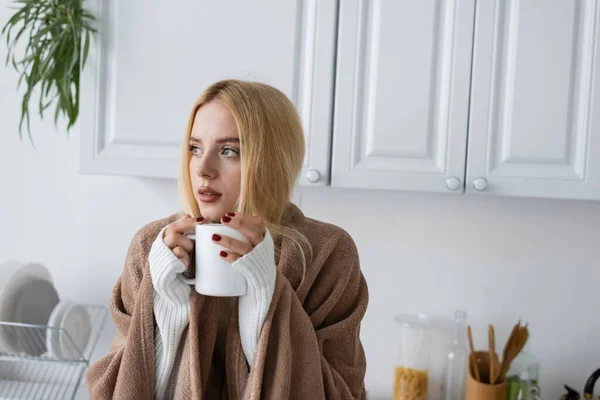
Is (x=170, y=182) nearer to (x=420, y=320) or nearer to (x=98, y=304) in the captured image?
(x=98, y=304)

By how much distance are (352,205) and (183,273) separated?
1.04 meters

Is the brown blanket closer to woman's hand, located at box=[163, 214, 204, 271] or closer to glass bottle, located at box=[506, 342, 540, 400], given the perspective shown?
woman's hand, located at box=[163, 214, 204, 271]

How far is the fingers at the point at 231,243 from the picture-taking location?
0.87 metres

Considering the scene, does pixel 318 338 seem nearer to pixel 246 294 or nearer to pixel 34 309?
pixel 246 294

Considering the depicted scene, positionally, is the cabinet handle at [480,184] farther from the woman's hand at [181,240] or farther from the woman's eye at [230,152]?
the woman's hand at [181,240]

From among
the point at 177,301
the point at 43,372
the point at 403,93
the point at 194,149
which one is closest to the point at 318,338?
the point at 177,301

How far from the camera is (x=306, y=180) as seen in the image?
160cm

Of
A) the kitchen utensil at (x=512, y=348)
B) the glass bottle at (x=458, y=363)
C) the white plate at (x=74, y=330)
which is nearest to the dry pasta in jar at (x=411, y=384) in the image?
the glass bottle at (x=458, y=363)

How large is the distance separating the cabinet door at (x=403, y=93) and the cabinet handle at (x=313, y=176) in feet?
0.13

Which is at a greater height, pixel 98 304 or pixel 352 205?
pixel 352 205

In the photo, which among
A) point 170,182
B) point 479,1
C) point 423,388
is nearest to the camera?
point 479,1

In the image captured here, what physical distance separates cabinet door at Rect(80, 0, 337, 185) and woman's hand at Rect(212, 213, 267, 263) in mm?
695

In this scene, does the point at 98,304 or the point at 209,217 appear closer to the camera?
the point at 209,217

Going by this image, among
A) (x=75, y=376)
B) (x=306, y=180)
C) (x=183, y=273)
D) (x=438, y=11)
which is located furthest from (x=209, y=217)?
(x=75, y=376)
